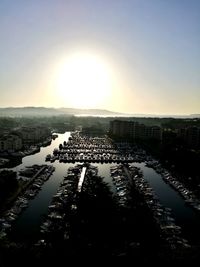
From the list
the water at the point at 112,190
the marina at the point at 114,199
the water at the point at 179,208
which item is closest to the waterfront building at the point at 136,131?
the marina at the point at 114,199

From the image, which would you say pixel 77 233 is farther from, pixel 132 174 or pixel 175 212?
pixel 132 174

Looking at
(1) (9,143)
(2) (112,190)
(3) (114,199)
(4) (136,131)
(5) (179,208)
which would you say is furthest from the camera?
(4) (136,131)

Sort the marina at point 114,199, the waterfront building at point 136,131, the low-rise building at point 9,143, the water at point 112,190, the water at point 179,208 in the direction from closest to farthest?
the marina at point 114,199 → the water at point 112,190 → the water at point 179,208 → the low-rise building at point 9,143 → the waterfront building at point 136,131

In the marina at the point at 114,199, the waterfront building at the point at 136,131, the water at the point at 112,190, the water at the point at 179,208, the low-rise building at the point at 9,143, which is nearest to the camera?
the marina at the point at 114,199

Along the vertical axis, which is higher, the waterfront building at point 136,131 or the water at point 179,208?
the waterfront building at point 136,131

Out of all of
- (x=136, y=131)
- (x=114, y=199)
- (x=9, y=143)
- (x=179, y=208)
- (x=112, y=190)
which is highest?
(x=136, y=131)

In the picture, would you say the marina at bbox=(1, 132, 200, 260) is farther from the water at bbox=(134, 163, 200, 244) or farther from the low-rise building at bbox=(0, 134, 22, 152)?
the low-rise building at bbox=(0, 134, 22, 152)

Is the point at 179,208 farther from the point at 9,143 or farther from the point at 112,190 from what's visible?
the point at 9,143

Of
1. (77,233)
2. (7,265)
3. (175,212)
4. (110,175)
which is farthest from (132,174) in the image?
(7,265)

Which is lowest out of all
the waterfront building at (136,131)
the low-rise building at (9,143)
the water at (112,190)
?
the water at (112,190)

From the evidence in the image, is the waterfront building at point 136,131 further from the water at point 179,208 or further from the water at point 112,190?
the water at point 179,208

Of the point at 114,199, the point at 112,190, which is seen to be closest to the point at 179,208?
the point at 114,199

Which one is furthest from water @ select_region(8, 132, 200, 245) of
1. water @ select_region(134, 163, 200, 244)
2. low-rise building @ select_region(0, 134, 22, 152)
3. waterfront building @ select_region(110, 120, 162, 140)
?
waterfront building @ select_region(110, 120, 162, 140)
